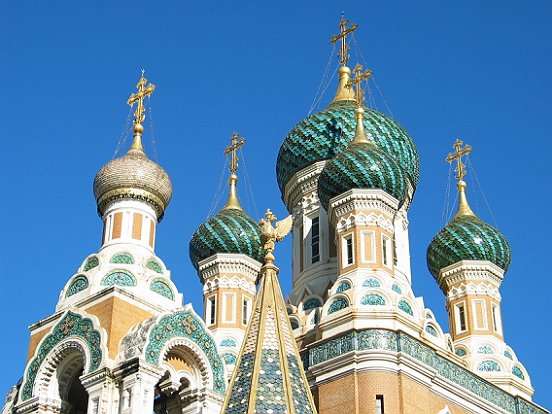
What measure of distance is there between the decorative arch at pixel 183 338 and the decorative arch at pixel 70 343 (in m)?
0.61

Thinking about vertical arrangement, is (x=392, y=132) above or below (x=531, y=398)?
above

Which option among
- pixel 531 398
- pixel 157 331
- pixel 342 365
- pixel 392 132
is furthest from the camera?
pixel 392 132


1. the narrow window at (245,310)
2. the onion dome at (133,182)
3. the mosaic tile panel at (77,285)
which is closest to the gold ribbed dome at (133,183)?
the onion dome at (133,182)

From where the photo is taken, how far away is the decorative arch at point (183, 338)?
12.7 metres

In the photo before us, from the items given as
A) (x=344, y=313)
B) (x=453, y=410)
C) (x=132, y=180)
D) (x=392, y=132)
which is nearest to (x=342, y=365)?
(x=344, y=313)

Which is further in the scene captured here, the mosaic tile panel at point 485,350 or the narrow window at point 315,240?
the narrow window at point 315,240

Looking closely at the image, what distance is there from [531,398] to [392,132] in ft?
15.1

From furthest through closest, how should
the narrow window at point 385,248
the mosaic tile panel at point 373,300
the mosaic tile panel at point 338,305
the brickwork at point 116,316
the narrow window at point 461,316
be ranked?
the narrow window at point 461,316
the narrow window at point 385,248
the mosaic tile panel at point 338,305
the mosaic tile panel at point 373,300
the brickwork at point 116,316

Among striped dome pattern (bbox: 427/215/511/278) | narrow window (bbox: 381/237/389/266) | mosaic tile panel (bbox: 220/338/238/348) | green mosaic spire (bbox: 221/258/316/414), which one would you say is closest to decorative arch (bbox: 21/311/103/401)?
mosaic tile panel (bbox: 220/338/238/348)

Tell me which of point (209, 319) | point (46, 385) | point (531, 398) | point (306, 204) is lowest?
point (46, 385)

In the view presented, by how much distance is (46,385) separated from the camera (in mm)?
13289

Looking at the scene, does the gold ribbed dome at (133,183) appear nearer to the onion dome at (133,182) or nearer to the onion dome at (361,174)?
the onion dome at (133,182)

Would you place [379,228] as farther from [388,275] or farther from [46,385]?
[46,385]

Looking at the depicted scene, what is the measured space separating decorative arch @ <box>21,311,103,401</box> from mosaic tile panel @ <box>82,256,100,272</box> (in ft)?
3.07
